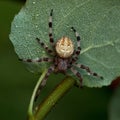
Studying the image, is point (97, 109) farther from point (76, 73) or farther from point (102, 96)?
point (76, 73)

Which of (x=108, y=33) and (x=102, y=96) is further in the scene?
(x=102, y=96)

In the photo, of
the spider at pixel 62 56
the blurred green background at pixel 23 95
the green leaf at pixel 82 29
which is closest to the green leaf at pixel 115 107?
the blurred green background at pixel 23 95

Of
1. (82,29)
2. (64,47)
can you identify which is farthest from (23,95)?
(82,29)

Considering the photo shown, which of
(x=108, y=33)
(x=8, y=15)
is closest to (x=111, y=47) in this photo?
(x=108, y=33)

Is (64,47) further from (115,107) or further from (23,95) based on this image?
(23,95)

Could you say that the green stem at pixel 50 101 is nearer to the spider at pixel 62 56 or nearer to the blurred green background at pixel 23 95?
the spider at pixel 62 56

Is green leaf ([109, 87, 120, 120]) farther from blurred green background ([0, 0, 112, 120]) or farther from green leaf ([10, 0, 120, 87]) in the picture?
green leaf ([10, 0, 120, 87])
